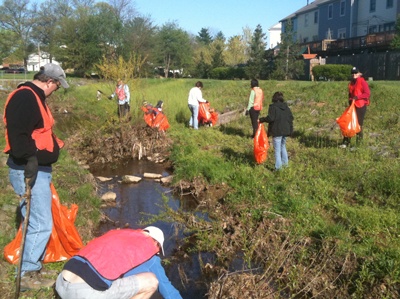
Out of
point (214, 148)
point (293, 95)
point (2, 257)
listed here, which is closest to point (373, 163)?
point (214, 148)

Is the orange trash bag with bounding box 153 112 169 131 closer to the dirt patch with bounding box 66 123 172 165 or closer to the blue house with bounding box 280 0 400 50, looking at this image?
the dirt patch with bounding box 66 123 172 165

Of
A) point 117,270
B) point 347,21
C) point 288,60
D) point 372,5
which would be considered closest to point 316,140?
point 117,270

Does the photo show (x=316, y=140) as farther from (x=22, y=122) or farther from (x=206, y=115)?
(x=22, y=122)

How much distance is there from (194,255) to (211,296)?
1432mm

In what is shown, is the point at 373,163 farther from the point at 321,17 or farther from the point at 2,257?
the point at 321,17

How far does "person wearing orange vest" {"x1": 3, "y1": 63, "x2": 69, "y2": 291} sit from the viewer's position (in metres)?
3.66

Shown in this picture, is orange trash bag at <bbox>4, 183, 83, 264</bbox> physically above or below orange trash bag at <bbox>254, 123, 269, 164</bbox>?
below

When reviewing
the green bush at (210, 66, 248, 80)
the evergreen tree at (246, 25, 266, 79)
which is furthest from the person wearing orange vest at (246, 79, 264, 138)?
the green bush at (210, 66, 248, 80)

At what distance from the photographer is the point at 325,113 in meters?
13.5

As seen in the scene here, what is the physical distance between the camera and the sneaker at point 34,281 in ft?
13.5

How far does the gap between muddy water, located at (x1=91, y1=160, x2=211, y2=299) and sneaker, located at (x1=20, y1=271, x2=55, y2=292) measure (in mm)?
1326

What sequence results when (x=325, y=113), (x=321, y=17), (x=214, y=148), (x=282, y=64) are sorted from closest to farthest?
1. (x=214, y=148)
2. (x=325, y=113)
3. (x=282, y=64)
4. (x=321, y=17)

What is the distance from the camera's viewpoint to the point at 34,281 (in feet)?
13.8

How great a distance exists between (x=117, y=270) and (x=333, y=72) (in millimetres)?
20452
